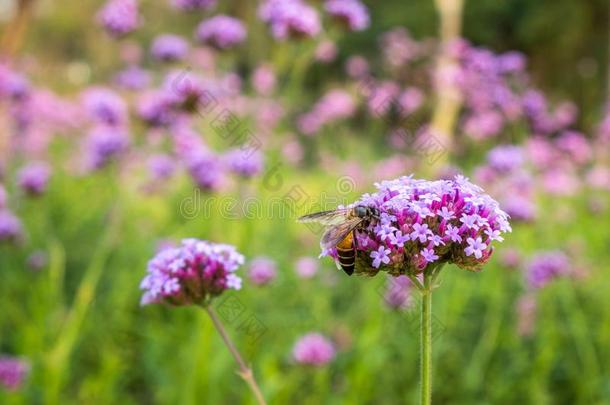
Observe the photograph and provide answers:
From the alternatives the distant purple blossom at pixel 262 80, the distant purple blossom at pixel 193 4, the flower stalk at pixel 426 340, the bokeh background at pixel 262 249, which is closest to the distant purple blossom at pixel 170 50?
the bokeh background at pixel 262 249

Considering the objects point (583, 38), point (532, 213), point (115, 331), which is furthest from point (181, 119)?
point (583, 38)

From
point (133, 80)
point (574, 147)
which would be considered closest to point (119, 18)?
point (133, 80)

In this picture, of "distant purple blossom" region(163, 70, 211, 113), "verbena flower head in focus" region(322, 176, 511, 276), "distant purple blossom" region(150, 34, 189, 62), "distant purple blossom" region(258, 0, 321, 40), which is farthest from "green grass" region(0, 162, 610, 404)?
"verbena flower head in focus" region(322, 176, 511, 276)

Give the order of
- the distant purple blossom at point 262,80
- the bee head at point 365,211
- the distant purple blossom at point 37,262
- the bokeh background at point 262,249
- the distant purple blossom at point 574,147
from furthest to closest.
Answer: the distant purple blossom at point 574,147 → the distant purple blossom at point 262,80 → the distant purple blossom at point 37,262 → the bokeh background at point 262,249 → the bee head at point 365,211

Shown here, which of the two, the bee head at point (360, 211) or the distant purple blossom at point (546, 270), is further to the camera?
the distant purple blossom at point (546, 270)

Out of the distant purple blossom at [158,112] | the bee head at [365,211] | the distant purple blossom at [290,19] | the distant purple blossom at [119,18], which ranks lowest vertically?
the bee head at [365,211]

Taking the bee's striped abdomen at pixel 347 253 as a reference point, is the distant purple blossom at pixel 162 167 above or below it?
above

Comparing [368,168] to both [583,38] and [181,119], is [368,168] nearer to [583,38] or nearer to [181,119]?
[181,119]

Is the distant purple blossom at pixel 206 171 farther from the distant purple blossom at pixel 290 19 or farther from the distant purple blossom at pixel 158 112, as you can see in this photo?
the distant purple blossom at pixel 290 19
